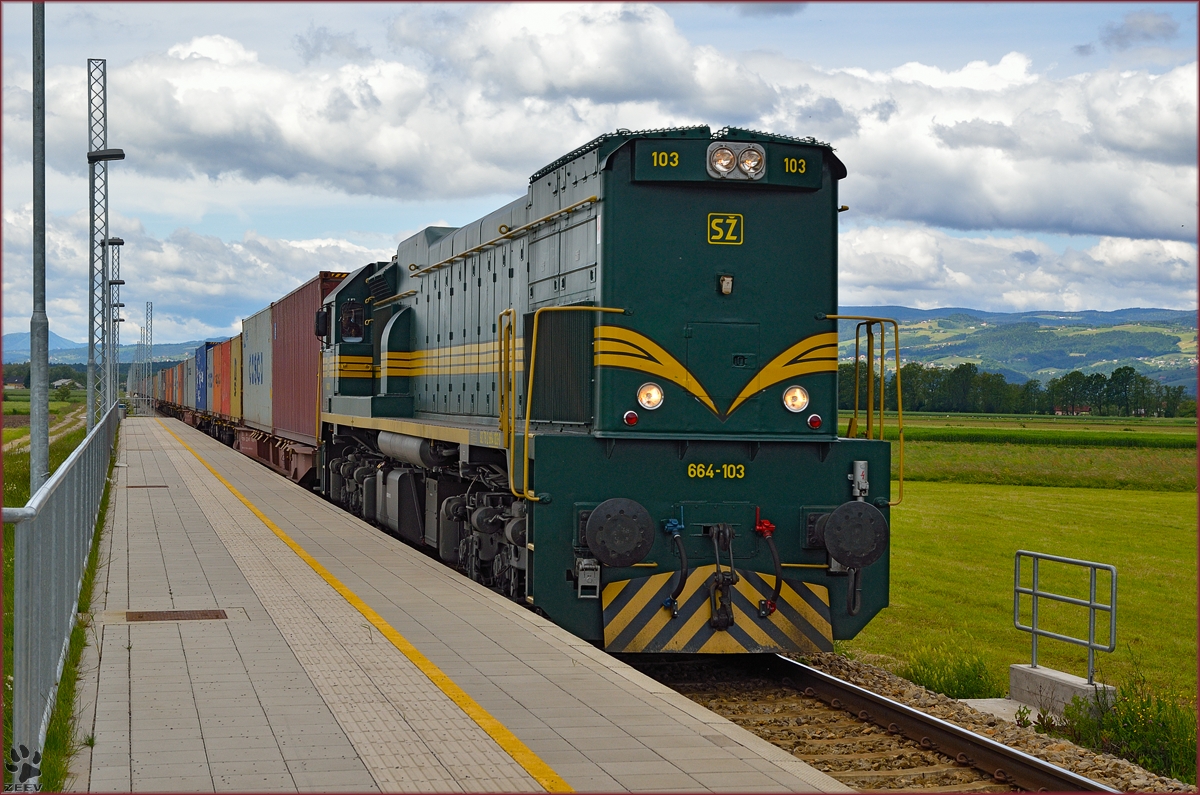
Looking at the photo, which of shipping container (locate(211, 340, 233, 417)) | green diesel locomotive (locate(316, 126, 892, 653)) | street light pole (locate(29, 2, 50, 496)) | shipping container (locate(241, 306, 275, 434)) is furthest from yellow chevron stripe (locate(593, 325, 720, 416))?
shipping container (locate(211, 340, 233, 417))

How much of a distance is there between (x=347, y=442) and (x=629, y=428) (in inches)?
450

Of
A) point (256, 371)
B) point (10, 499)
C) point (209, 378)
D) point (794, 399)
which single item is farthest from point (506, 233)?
point (209, 378)

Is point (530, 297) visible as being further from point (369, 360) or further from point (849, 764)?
point (369, 360)

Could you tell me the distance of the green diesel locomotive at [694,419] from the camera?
28.3ft

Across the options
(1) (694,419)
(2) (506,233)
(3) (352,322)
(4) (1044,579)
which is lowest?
(4) (1044,579)

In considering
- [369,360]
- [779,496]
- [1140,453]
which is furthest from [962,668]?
[1140,453]

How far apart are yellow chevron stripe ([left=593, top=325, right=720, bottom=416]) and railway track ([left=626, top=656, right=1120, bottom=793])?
2.17 m

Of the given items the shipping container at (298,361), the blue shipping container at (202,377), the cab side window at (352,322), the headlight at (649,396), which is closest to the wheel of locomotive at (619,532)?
the headlight at (649,396)

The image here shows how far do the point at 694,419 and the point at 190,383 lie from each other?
5172 cm

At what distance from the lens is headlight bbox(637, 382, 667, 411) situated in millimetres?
8969

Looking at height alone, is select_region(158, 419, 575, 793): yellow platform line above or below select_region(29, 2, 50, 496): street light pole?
below

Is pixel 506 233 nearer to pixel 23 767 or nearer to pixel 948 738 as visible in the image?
pixel 948 738

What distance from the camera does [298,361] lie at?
22328 mm

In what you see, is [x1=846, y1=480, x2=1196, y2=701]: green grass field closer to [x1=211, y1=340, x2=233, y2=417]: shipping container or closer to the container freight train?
the container freight train
